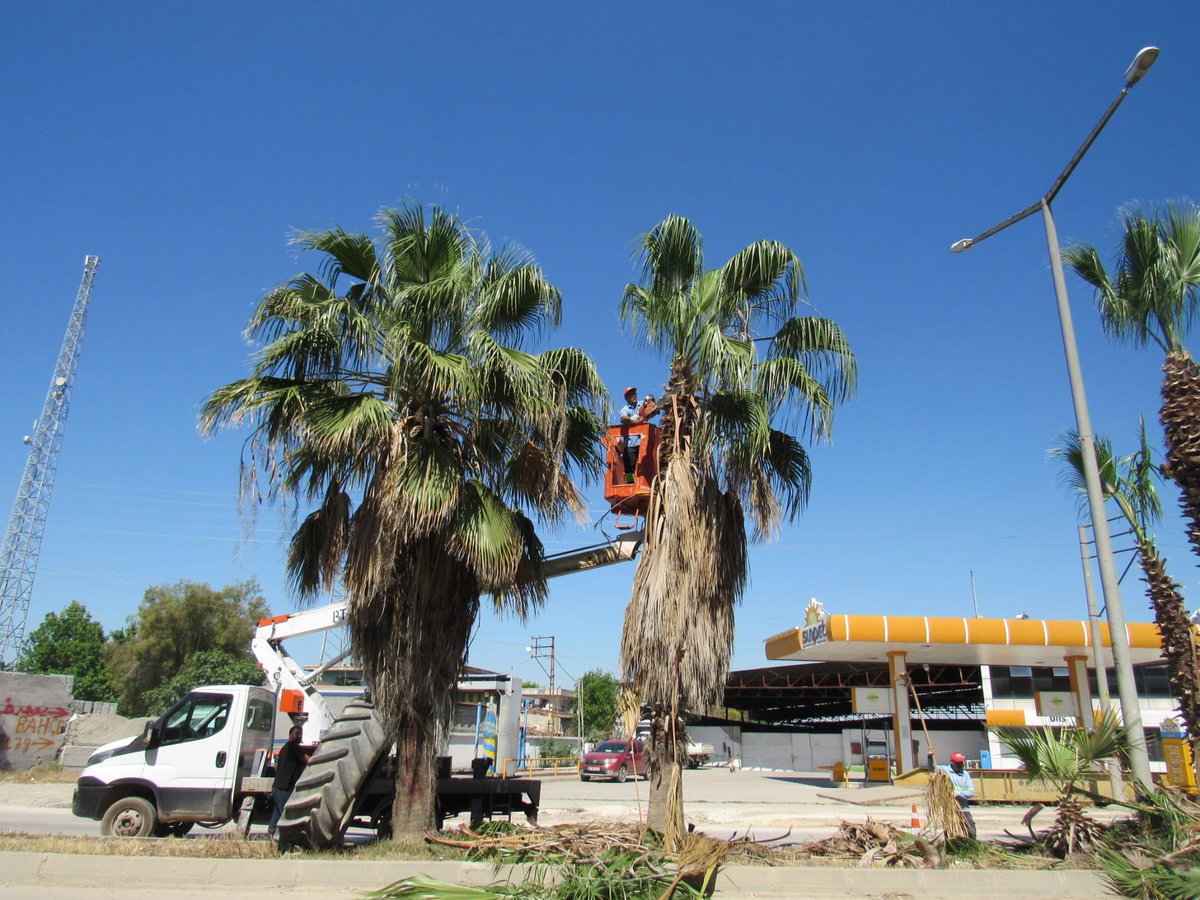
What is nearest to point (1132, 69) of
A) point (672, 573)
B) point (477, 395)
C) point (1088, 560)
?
point (672, 573)

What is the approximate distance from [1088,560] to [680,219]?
1275cm

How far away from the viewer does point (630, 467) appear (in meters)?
11.1

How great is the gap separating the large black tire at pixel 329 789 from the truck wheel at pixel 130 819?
128 inches

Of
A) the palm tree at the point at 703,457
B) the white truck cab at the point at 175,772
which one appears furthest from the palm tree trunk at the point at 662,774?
the white truck cab at the point at 175,772

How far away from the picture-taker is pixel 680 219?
34.0ft

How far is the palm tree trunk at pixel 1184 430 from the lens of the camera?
420 inches

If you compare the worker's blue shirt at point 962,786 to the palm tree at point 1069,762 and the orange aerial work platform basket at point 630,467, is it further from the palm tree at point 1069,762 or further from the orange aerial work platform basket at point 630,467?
the orange aerial work platform basket at point 630,467

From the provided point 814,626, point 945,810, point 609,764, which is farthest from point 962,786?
point 609,764

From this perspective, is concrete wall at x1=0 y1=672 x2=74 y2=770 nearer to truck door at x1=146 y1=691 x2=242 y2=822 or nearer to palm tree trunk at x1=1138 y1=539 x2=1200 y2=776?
truck door at x1=146 y1=691 x2=242 y2=822

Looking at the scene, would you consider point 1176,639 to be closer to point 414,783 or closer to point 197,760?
point 414,783

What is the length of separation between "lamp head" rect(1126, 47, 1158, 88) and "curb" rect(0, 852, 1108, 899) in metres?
8.37

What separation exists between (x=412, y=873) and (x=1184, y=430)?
10736mm

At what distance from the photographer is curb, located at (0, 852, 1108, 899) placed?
8.23 meters

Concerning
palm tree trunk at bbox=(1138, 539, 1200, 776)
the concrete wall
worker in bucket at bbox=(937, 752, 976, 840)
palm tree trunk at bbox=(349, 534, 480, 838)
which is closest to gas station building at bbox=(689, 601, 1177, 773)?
palm tree trunk at bbox=(1138, 539, 1200, 776)
